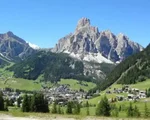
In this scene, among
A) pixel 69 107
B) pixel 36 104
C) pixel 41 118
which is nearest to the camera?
pixel 41 118

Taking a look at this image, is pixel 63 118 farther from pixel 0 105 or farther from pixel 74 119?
pixel 0 105

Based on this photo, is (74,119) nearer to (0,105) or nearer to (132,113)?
(0,105)

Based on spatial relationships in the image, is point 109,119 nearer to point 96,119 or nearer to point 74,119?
point 96,119

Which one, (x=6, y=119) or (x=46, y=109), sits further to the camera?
(x=46, y=109)

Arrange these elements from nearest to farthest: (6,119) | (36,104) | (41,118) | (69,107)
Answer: (6,119) < (41,118) < (36,104) < (69,107)

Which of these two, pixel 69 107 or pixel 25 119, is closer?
pixel 25 119

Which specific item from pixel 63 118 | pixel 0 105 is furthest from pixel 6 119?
pixel 0 105

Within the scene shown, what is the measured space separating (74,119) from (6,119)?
1324cm

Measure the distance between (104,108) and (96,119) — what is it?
211 ft

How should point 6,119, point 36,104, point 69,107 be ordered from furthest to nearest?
1. point 69,107
2. point 36,104
3. point 6,119

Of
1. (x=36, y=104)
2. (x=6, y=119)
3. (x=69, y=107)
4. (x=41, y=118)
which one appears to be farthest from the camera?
(x=69, y=107)

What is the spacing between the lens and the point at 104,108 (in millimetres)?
125688

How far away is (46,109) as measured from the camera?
12431cm

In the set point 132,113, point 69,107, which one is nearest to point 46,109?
point 69,107
